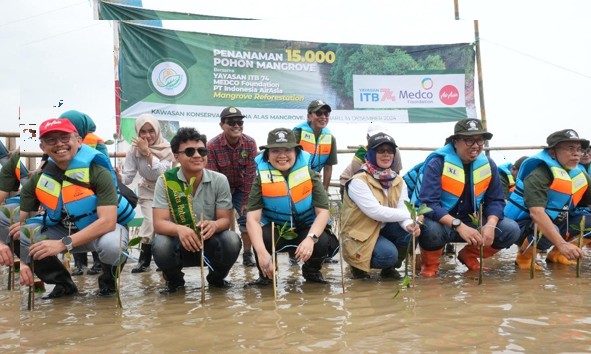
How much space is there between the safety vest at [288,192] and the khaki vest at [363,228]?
1.15ft

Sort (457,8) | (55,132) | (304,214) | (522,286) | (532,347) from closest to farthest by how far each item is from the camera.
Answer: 1. (532,347)
2. (55,132)
3. (522,286)
4. (304,214)
5. (457,8)

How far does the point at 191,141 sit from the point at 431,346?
217 centimetres

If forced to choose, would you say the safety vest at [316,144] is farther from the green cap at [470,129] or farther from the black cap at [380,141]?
the green cap at [470,129]

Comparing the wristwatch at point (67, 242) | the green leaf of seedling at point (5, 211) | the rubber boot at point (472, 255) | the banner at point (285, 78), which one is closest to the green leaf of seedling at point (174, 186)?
the wristwatch at point (67, 242)

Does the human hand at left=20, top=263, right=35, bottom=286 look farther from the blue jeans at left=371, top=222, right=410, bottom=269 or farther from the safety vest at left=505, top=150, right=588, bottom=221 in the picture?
the safety vest at left=505, top=150, right=588, bottom=221

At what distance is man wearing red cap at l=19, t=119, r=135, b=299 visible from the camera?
3264 millimetres

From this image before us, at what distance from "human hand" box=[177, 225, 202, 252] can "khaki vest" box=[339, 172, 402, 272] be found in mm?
1142

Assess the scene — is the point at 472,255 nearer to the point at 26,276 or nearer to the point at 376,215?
the point at 376,215

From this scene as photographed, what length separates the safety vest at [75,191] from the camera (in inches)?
133

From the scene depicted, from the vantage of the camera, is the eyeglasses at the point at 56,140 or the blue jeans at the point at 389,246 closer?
the eyeglasses at the point at 56,140

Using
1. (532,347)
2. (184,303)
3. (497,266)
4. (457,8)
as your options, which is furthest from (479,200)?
(457,8)

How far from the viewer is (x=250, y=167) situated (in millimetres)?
5254

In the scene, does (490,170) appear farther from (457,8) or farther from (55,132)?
(457,8)

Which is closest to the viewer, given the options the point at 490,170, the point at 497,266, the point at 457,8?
the point at 490,170
